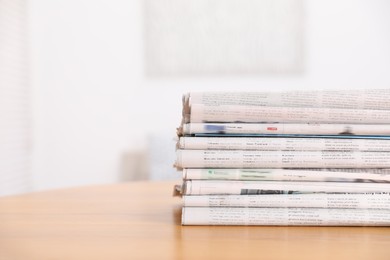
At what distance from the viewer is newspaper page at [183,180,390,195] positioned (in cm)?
63

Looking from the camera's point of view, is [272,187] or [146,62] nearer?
[272,187]

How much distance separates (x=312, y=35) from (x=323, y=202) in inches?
82.2

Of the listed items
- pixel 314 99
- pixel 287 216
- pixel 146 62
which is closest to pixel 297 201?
pixel 287 216

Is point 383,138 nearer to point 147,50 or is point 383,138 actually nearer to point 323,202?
point 323,202

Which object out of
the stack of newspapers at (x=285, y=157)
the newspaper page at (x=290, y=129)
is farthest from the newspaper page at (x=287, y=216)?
the newspaper page at (x=290, y=129)

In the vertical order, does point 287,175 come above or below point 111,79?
below

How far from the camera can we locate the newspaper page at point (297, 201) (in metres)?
0.62

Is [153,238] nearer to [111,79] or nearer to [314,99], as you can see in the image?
[314,99]

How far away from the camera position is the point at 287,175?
633mm

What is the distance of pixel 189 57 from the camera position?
2537mm

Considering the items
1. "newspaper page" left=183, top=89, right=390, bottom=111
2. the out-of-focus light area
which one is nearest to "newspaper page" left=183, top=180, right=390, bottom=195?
"newspaper page" left=183, top=89, right=390, bottom=111

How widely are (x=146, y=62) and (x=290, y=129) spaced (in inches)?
78.0

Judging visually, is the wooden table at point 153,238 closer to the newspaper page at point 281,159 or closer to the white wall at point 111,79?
the newspaper page at point 281,159

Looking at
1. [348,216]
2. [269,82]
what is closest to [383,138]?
[348,216]
